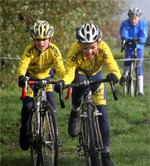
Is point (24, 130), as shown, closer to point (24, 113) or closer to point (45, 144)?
point (24, 113)

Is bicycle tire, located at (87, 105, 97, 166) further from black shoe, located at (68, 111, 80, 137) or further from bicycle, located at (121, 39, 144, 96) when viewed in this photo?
bicycle, located at (121, 39, 144, 96)

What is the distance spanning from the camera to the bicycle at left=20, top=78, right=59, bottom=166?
530 cm

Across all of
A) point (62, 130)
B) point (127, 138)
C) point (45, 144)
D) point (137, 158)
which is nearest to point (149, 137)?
A: point (127, 138)

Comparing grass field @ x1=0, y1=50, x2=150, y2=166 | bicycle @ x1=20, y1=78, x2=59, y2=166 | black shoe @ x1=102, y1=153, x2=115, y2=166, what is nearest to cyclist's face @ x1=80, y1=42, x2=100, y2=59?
bicycle @ x1=20, y1=78, x2=59, y2=166

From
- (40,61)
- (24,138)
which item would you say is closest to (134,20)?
(40,61)

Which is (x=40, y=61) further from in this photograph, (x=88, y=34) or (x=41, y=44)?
(x=88, y=34)

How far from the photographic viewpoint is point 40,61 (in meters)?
6.11

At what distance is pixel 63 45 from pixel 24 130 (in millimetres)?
7456

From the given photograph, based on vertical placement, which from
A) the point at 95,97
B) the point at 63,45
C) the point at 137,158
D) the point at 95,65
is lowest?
the point at 137,158

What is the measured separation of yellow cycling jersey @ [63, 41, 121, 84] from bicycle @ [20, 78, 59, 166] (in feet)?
1.25

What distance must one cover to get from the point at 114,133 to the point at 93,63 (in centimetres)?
235

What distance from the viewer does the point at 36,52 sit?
6047 mm

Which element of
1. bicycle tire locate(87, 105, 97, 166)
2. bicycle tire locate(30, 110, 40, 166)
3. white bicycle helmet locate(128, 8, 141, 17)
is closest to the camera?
bicycle tire locate(87, 105, 97, 166)

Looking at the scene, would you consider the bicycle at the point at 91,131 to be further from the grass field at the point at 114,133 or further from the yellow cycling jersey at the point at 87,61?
the grass field at the point at 114,133
